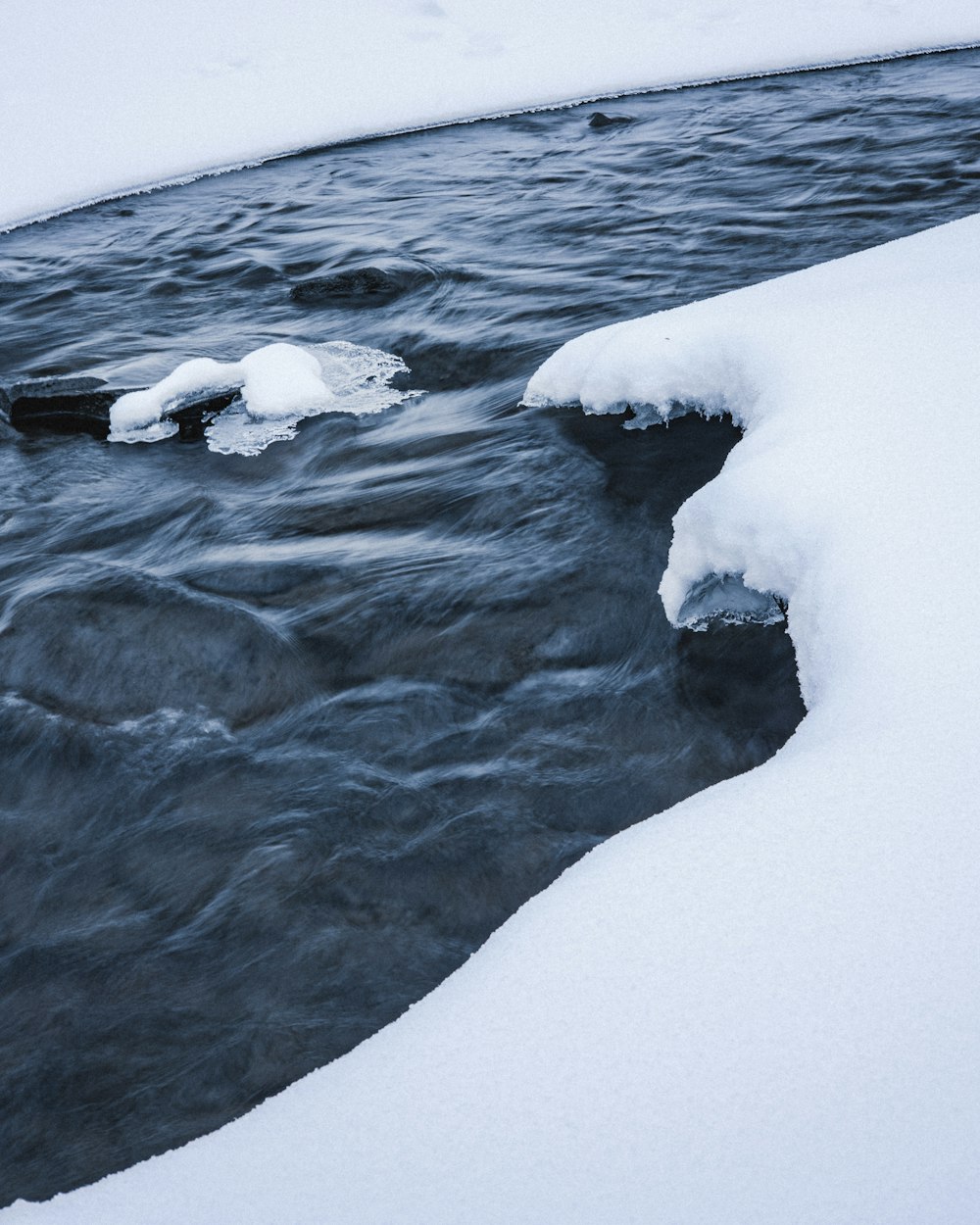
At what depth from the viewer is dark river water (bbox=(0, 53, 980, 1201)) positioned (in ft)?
5.92

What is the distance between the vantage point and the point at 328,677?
2.63 metres

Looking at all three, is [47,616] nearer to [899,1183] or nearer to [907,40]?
[899,1183]

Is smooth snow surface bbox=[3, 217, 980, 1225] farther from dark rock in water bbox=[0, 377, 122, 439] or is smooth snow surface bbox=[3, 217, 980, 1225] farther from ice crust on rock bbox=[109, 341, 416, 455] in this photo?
dark rock in water bbox=[0, 377, 122, 439]

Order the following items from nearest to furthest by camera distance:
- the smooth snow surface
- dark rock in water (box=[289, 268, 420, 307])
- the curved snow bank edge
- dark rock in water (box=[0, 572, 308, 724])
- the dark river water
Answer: the smooth snow surface → the dark river water → dark rock in water (box=[0, 572, 308, 724]) → dark rock in water (box=[289, 268, 420, 307]) → the curved snow bank edge

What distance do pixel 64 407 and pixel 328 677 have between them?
7.52ft

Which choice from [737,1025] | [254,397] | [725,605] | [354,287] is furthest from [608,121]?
[737,1025]

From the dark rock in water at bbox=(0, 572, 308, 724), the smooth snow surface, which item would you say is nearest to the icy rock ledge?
the smooth snow surface

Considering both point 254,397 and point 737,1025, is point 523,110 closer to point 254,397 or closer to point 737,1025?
point 254,397

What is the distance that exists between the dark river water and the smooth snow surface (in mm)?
373

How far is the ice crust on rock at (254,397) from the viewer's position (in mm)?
4000

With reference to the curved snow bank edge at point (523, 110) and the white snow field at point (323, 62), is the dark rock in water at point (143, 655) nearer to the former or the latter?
the white snow field at point (323, 62)

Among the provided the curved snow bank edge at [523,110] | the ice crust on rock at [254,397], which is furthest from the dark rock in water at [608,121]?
the ice crust on rock at [254,397]

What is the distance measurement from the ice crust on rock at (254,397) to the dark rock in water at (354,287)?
108 cm

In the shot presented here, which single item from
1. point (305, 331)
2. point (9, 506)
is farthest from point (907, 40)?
point (9, 506)
